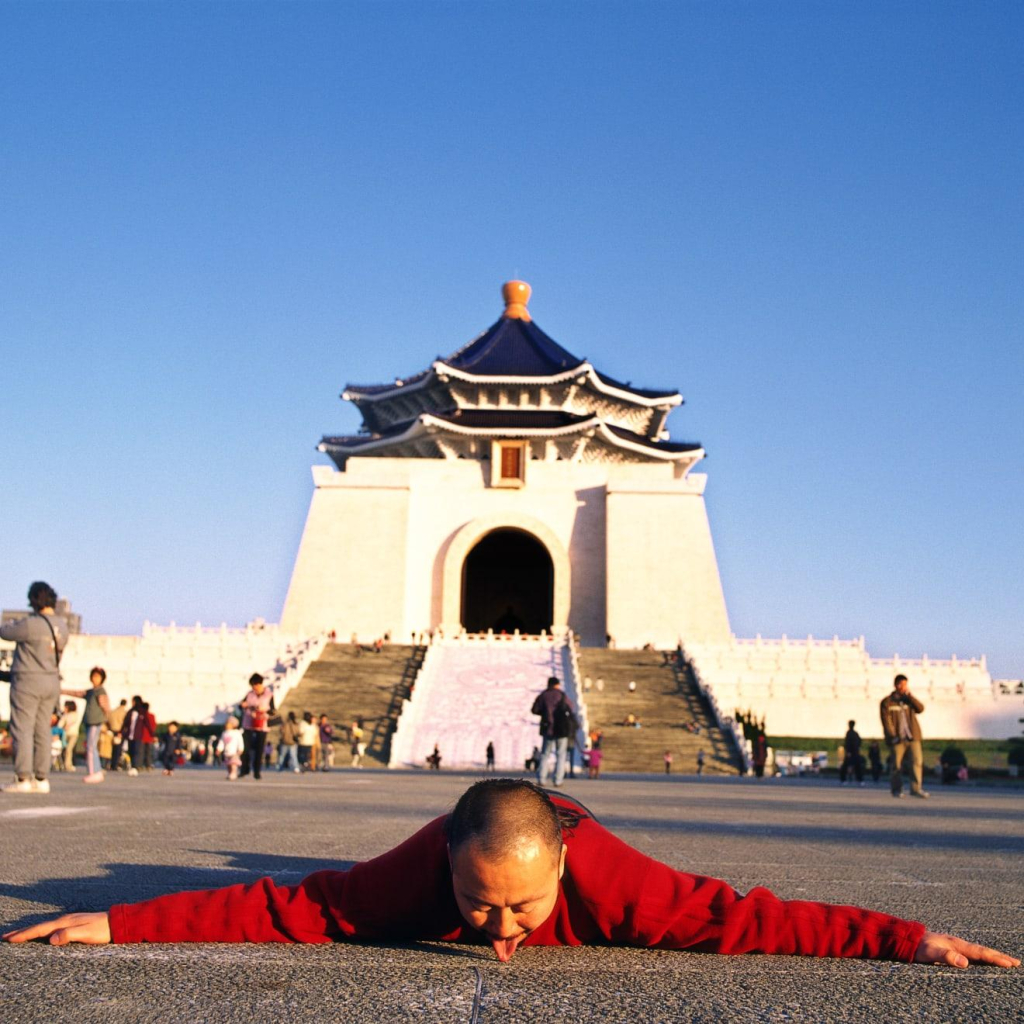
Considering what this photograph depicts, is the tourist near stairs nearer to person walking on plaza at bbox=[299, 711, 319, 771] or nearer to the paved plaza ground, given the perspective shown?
person walking on plaza at bbox=[299, 711, 319, 771]

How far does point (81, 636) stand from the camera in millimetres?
27984

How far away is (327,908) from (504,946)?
0.50 metres

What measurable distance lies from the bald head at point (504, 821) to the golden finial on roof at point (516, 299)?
133 feet

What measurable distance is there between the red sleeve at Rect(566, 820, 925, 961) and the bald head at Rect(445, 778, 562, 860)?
20cm

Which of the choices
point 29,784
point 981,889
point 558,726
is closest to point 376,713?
point 558,726

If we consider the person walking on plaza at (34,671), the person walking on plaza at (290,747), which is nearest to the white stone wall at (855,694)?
the person walking on plaza at (290,747)

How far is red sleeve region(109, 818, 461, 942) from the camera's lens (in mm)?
2707

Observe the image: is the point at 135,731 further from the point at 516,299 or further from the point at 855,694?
the point at 516,299

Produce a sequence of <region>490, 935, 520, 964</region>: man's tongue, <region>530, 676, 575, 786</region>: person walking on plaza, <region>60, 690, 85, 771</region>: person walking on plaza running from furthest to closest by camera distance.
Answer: <region>60, 690, 85, 771</region>: person walking on plaza → <region>530, 676, 575, 786</region>: person walking on plaza → <region>490, 935, 520, 964</region>: man's tongue

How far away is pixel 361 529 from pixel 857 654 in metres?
14.9

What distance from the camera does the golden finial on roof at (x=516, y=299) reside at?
42.4 meters

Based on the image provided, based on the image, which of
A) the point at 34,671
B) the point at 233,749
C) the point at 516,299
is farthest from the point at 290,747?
A: the point at 516,299

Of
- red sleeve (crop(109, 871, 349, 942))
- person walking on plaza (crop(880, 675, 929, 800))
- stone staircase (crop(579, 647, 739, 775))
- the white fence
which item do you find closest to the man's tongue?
red sleeve (crop(109, 871, 349, 942))

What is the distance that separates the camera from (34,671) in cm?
787
